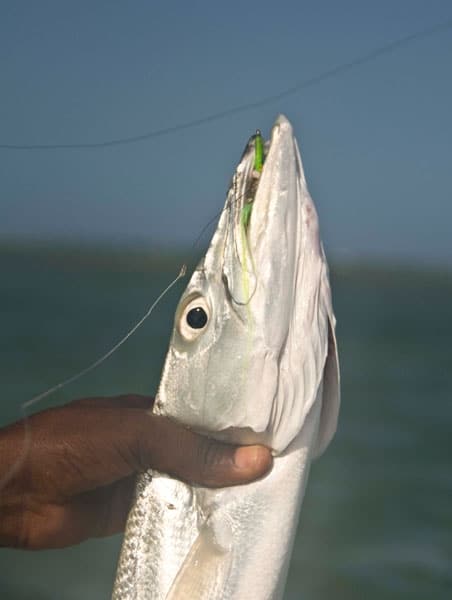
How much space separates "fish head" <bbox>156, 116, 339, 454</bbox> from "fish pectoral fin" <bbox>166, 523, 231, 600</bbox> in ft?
0.80

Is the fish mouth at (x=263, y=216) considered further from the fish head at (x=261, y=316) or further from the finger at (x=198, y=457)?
the finger at (x=198, y=457)

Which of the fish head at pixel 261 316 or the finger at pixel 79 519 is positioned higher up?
the fish head at pixel 261 316

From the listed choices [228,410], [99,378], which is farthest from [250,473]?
[99,378]

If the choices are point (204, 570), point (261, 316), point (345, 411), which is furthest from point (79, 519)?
point (345, 411)

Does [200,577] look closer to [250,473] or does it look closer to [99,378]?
[250,473]

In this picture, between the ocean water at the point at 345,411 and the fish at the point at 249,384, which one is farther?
the ocean water at the point at 345,411

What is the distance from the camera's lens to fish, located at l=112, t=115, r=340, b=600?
72.8 inches

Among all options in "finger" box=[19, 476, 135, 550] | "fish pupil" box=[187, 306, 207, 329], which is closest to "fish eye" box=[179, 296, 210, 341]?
"fish pupil" box=[187, 306, 207, 329]

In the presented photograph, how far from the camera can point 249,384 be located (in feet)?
6.22

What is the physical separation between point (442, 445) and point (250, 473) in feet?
24.1

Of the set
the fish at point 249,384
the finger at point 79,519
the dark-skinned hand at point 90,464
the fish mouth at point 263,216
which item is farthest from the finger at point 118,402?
the fish mouth at point 263,216

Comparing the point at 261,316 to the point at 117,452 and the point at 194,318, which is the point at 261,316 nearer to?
the point at 194,318

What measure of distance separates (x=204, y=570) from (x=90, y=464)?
49 centimetres

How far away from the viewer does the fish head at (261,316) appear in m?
1.84
